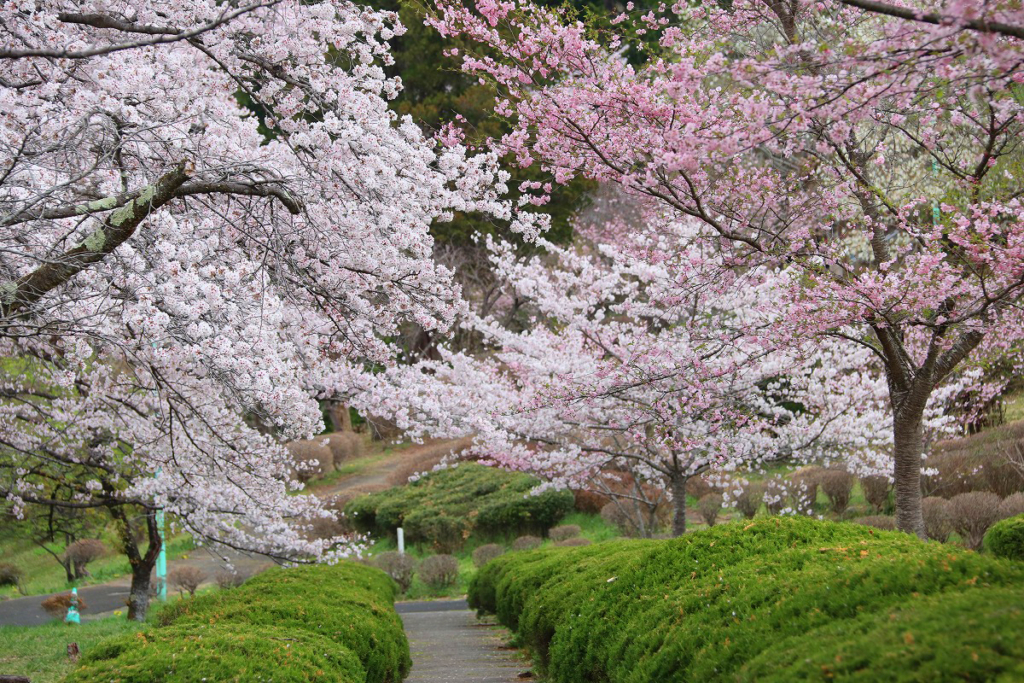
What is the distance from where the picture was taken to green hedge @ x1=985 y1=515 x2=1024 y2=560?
6281mm

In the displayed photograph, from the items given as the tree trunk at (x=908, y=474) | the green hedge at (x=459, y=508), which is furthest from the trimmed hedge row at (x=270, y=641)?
the green hedge at (x=459, y=508)

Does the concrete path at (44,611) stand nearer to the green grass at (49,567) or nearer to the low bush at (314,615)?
the green grass at (49,567)

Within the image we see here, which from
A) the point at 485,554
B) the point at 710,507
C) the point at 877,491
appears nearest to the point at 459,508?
the point at 485,554

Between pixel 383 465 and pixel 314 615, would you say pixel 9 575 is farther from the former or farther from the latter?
pixel 314 615

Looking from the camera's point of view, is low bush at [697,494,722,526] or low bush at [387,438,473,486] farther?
low bush at [387,438,473,486]

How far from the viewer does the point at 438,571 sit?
17.5 metres

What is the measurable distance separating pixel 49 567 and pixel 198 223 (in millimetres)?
21124

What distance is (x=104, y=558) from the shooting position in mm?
24312

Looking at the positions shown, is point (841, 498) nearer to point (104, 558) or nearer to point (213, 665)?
point (213, 665)

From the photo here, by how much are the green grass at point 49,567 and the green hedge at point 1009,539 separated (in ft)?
65.9


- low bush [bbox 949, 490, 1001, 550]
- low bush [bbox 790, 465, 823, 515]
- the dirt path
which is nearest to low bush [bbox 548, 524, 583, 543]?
low bush [bbox 790, 465, 823, 515]

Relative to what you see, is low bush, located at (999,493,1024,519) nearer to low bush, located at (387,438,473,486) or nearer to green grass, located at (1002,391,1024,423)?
green grass, located at (1002,391,1024,423)

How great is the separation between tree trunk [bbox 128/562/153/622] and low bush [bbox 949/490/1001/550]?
11.6m

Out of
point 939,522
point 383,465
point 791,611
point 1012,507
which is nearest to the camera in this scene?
point 791,611
